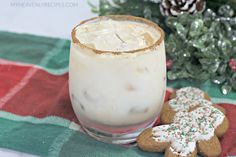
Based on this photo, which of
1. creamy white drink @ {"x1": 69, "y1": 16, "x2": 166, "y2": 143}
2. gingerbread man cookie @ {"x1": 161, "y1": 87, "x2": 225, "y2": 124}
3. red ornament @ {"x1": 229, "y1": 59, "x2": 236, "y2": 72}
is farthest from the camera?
red ornament @ {"x1": 229, "y1": 59, "x2": 236, "y2": 72}

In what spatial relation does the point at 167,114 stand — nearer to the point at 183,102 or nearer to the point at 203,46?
the point at 183,102

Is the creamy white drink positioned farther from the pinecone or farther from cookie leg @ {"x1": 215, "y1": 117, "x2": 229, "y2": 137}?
the pinecone

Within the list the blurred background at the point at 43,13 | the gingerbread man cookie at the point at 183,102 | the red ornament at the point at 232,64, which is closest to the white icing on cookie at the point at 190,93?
the gingerbread man cookie at the point at 183,102

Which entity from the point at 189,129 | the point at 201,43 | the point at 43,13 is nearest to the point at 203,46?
the point at 201,43

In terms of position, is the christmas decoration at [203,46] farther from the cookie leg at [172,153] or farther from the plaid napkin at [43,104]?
the cookie leg at [172,153]

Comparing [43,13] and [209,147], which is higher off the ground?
[209,147]

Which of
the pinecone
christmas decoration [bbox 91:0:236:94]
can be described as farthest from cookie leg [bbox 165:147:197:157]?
the pinecone
